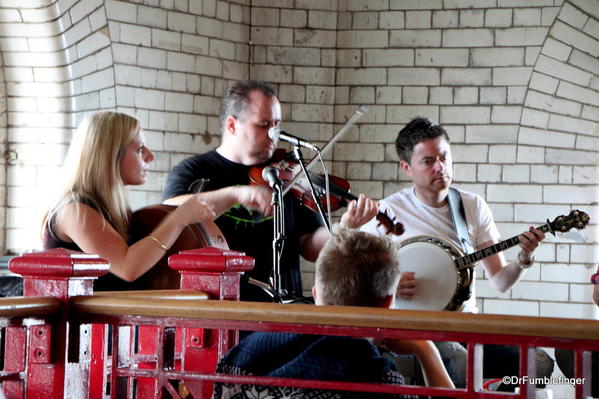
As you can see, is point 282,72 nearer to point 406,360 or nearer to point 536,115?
point 536,115

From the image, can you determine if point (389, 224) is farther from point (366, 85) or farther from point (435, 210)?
point (366, 85)

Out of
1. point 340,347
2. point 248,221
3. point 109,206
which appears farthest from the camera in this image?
point 248,221

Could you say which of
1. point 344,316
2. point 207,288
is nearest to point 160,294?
point 207,288

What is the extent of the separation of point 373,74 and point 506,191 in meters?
1.30

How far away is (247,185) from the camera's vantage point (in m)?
3.47

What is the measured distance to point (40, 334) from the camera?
163 centimetres

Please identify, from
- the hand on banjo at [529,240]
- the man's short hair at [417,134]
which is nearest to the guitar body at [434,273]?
the hand on banjo at [529,240]

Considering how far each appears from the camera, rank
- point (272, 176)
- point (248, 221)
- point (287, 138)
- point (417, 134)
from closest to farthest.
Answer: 1. point (272, 176)
2. point (287, 138)
3. point (248, 221)
4. point (417, 134)

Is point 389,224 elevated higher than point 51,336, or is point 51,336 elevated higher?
point 389,224

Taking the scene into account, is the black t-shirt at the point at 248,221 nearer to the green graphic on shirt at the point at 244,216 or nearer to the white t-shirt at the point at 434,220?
the green graphic on shirt at the point at 244,216

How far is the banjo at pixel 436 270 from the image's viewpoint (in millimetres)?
3652

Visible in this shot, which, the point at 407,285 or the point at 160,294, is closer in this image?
the point at 160,294

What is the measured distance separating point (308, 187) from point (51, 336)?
208cm

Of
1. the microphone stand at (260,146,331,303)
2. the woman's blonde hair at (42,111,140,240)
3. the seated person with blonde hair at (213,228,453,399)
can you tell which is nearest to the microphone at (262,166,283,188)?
the microphone stand at (260,146,331,303)
